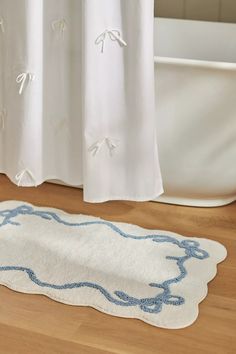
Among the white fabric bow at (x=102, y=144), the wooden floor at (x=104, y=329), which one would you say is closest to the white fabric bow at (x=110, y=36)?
the white fabric bow at (x=102, y=144)

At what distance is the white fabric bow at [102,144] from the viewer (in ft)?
6.96

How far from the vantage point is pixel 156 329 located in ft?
5.53

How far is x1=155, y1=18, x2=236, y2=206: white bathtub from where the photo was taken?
216 cm

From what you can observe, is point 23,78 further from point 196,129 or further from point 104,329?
point 104,329

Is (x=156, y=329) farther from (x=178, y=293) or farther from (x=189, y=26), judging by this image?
(x=189, y=26)

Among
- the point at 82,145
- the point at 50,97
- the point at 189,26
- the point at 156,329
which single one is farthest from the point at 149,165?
the point at 189,26

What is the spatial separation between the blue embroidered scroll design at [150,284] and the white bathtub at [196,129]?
0.27m

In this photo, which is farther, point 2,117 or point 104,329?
point 2,117

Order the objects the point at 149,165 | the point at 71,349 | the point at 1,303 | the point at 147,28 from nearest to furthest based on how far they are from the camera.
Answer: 1. the point at 71,349
2. the point at 1,303
3. the point at 147,28
4. the point at 149,165

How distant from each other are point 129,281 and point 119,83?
0.58 meters

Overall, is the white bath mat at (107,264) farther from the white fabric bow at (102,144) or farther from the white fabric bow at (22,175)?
the white fabric bow at (102,144)

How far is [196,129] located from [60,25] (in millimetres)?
517

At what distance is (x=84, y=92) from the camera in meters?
2.07

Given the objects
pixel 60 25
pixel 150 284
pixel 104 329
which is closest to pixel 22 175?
pixel 60 25
